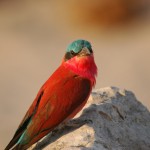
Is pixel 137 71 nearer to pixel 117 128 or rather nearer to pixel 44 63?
pixel 44 63

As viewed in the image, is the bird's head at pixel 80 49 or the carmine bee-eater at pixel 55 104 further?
the bird's head at pixel 80 49

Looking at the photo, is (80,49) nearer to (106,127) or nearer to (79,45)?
(79,45)

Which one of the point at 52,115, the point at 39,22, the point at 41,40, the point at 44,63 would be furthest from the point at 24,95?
the point at 52,115

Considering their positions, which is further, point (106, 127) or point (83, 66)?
point (83, 66)

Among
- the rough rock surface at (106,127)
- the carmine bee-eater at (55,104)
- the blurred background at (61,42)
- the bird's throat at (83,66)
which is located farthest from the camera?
the blurred background at (61,42)

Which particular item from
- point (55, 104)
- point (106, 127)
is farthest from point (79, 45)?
point (106, 127)

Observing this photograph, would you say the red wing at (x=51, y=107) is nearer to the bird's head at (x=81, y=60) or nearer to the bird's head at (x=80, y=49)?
the bird's head at (x=81, y=60)

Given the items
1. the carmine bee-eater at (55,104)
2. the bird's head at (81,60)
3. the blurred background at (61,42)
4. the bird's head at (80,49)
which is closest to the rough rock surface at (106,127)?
the carmine bee-eater at (55,104)
